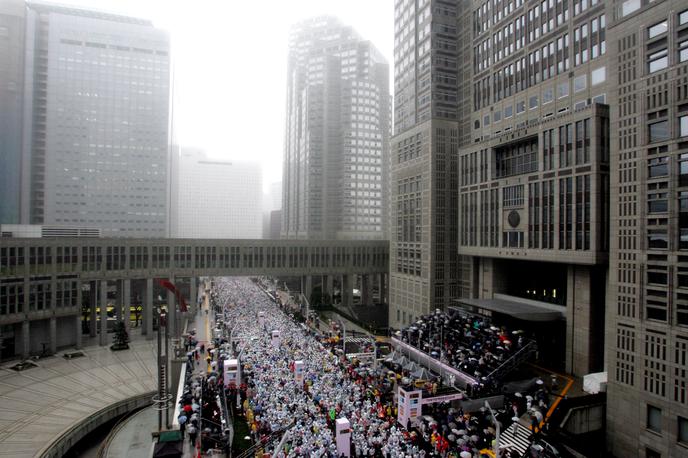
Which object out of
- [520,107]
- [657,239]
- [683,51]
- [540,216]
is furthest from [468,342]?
[683,51]

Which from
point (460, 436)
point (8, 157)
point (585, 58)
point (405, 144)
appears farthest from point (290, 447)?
point (8, 157)

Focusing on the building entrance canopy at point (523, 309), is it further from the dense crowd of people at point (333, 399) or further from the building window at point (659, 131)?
the building window at point (659, 131)

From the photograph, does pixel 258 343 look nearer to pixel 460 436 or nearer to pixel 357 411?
pixel 357 411

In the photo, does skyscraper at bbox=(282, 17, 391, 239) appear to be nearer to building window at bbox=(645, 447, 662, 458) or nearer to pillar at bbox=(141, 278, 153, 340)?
pillar at bbox=(141, 278, 153, 340)

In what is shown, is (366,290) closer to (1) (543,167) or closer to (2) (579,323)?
(1) (543,167)

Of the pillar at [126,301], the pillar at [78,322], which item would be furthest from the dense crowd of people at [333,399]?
the pillar at [78,322]

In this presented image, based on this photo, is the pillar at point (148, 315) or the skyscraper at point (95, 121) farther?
the skyscraper at point (95, 121)

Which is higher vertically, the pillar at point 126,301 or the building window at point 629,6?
the building window at point 629,6

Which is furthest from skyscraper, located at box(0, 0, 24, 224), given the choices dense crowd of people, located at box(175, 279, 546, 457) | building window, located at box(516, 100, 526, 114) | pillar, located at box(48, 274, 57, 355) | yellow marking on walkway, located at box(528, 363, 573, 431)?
yellow marking on walkway, located at box(528, 363, 573, 431)

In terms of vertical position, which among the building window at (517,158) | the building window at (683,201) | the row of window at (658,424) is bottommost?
the row of window at (658,424)
